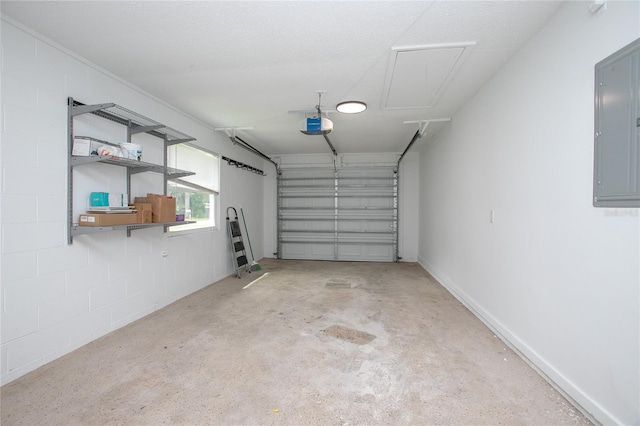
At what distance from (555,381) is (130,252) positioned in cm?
402

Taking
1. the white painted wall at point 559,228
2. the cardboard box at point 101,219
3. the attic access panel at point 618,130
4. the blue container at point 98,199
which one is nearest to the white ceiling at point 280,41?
the white painted wall at point 559,228

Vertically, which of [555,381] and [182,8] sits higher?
[182,8]

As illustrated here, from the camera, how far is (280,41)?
92.4 inches

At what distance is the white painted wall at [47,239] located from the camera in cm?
207

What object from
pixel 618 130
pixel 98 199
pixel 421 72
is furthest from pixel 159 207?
pixel 618 130

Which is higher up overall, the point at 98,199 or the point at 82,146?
the point at 82,146

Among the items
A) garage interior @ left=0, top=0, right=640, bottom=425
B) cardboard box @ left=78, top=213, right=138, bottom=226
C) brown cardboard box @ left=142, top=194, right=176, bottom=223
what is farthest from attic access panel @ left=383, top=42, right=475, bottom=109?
cardboard box @ left=78, top=213, right=138, bottom=226

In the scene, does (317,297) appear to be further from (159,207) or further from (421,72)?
(421,72)

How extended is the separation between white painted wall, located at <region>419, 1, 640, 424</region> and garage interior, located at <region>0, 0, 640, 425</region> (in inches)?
0.5

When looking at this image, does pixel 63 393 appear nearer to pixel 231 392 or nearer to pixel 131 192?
pixel 231 392

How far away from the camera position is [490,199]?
3.06 metres

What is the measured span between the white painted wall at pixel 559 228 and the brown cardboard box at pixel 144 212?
362 centimetres

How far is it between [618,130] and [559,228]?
73 cm

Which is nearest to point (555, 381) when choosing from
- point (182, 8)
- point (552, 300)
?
point (552, 300)
